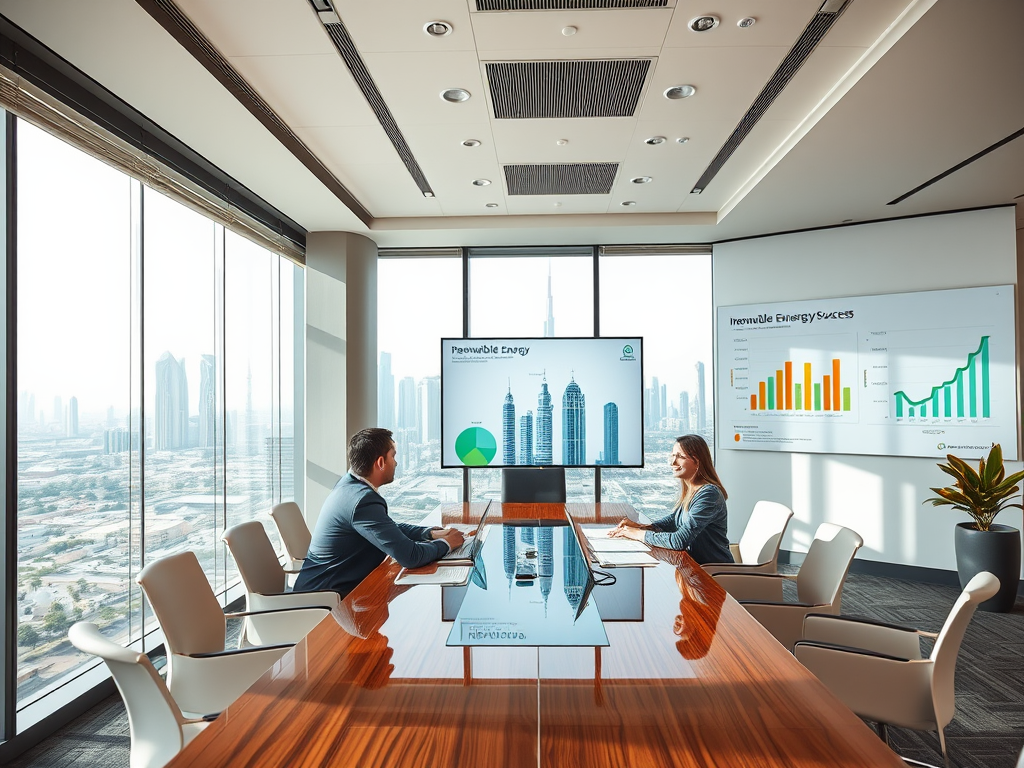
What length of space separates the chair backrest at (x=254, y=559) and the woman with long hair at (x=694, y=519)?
1.74 meters

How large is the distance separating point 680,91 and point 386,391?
4.40 meters

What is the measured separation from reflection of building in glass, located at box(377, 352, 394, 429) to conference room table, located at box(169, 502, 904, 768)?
4.86 meters

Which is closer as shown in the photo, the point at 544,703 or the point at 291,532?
the point at 544,703

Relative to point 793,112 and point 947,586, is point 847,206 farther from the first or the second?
point 947,586

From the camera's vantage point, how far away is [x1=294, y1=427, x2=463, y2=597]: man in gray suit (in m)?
2.99

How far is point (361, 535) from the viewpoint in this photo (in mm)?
3178

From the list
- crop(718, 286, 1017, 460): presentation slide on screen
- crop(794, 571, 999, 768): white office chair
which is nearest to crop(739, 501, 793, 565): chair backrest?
crop(794, 571, 999, 768): white office chair

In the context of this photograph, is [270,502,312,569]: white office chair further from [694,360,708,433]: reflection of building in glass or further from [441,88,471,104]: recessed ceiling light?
[694,360,708,433]: reflection of building in glass

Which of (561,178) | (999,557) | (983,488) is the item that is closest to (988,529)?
(999,557)

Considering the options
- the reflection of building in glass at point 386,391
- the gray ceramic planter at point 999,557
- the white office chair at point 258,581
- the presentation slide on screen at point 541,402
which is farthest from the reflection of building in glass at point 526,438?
the gray ceramic planter at point 999,557

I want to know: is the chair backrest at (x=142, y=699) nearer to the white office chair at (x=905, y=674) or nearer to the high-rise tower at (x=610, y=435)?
the white office chair at (x=905, y=674)

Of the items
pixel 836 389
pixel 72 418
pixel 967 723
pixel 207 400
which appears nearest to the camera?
pixel 967 723

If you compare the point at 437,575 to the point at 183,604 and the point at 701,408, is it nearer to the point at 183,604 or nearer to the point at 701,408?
the point at 183,604

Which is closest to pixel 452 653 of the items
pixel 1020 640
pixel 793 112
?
pixel 793 112
